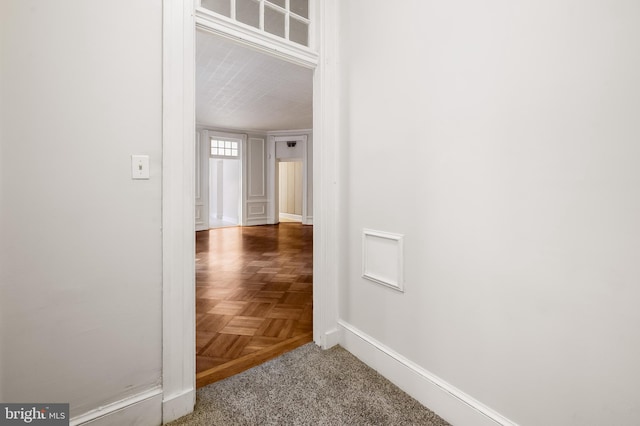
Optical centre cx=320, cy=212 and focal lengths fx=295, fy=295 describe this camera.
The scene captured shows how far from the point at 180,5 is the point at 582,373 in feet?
7.05

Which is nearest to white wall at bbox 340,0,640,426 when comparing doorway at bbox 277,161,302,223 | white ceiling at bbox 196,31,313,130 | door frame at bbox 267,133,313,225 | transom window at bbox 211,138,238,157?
white ceiling at bbox 196,31,313,130

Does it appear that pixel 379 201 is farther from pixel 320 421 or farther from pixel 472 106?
pixel 320 421

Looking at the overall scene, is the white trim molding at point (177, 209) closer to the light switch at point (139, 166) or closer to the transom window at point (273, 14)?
the light switch at point (139, 166)

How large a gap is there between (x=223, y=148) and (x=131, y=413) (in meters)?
7.16

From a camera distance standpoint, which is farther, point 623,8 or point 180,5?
point 180,5

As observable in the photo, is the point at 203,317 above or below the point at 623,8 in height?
below

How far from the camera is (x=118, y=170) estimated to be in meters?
Result: 1.26

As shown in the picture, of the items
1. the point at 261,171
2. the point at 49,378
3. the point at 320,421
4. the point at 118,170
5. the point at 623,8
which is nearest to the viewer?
the point at 623,8

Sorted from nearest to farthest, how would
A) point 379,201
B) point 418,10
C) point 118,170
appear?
1. point 118,170
2. point 418,10
3. point 379,201

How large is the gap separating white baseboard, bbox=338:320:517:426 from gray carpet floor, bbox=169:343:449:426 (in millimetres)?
39

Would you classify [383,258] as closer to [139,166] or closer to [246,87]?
[139,166]

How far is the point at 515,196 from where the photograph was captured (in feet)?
3.72

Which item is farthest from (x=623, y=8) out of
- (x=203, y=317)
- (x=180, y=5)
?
(x=203, y=317)

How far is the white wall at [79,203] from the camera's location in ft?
3.52
